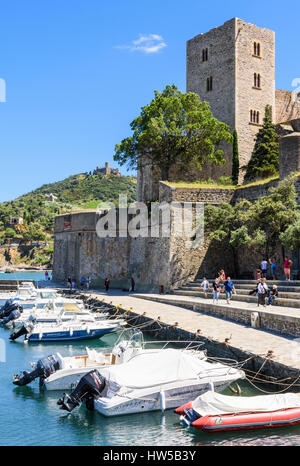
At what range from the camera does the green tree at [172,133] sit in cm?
2993

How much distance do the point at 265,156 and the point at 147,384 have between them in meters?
26.0

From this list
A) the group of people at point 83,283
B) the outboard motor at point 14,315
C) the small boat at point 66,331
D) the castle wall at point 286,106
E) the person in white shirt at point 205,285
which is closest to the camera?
the small boat at point 66,331

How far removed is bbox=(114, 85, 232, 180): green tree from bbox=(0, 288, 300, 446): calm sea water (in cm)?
1996

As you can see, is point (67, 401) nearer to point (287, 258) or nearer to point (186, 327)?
point (186, 327)

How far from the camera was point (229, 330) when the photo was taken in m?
16.1

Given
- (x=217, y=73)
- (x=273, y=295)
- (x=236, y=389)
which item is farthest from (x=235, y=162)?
(x=236, y=389)

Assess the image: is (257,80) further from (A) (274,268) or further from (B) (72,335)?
(B) (72,335)

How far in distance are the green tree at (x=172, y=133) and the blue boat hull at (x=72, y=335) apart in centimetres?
1346

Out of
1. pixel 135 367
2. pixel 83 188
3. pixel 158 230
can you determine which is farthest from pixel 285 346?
pixel 83 188

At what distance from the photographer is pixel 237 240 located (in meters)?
24.4

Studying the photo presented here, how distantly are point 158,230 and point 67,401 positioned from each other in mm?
17398

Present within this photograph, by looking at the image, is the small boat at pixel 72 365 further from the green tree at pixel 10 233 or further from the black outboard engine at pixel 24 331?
the green tree at pixel 10 233

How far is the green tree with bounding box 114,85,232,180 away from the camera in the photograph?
29931mm

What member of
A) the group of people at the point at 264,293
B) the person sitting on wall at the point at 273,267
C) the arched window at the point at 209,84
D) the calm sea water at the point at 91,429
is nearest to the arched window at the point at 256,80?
the arched window at the point at 209,84
